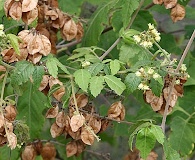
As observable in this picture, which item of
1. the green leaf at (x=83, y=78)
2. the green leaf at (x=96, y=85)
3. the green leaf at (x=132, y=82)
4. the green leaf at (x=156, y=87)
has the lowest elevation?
the green leaf at (x=156, y=87)

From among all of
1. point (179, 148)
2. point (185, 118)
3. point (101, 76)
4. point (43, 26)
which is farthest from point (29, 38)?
point (185, 118)

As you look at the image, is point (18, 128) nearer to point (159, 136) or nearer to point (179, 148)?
point (159, 136)

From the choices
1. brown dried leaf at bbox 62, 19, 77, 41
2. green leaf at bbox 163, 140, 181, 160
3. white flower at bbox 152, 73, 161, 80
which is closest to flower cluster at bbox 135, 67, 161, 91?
white flower at bbox 152, 73, 161, 80

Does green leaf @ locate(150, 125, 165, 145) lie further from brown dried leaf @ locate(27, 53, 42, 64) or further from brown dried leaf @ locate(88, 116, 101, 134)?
brown dried leaf @ locate(27, 53, 42, 64)

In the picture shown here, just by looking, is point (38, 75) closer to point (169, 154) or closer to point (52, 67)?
point (52, 67)

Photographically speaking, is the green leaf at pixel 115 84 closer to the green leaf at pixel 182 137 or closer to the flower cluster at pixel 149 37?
the flower cluster at pixel 149 37

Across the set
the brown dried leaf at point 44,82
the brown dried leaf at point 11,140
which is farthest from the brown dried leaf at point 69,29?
A: the brown dried leaf at point 11,140
